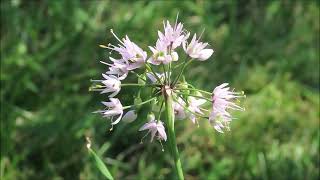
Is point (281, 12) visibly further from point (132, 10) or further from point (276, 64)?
point (132, 10)

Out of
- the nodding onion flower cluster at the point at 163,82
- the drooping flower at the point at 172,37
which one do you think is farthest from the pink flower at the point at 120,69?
the drooping flower at the point at 172,37

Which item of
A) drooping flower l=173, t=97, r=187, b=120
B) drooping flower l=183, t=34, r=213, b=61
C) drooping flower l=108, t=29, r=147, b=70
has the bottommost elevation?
drooping flower l=173, t=97, r=187, b=120

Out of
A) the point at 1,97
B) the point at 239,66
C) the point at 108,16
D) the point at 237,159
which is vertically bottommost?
the point at 237,159

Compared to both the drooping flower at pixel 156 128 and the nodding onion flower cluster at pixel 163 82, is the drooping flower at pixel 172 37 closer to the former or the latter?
the nodding onion flower cluster at pixel 163 82

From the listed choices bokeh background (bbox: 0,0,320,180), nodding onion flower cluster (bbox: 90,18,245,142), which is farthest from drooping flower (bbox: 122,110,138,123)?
bokeh background (bbox: 0,0,320,180)

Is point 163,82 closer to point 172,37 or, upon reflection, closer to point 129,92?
point 172,37

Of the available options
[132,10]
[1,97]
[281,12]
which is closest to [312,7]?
[281,12]

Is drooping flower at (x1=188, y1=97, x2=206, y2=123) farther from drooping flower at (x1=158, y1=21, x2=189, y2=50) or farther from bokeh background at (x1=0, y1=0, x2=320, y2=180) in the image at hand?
bokeh background at (x1=0, y1=0, x2=320, y2=180)

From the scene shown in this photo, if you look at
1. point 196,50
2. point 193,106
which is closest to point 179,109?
point 193,106
